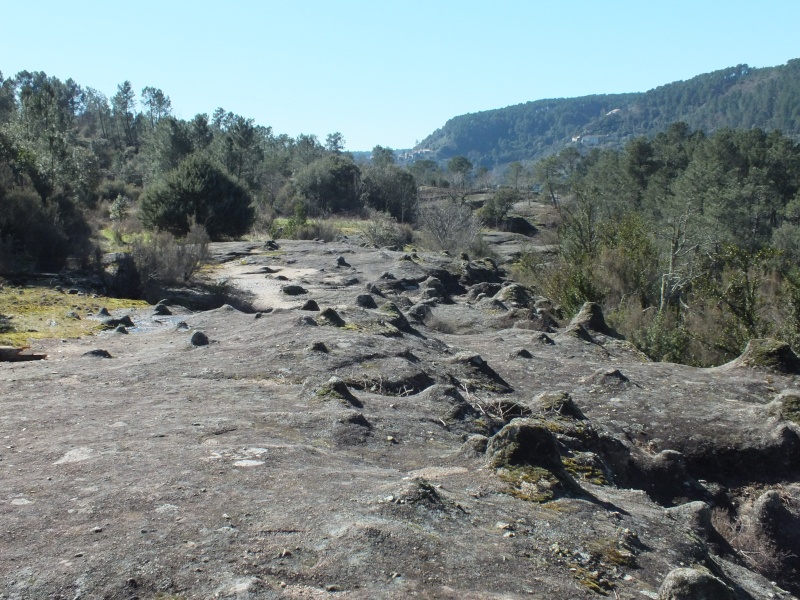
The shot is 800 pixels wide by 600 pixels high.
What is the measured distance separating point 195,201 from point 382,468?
82.8 feet

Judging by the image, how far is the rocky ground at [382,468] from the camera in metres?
3.00

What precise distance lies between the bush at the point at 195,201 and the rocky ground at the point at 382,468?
18721 mm

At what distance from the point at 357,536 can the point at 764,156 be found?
164 feet

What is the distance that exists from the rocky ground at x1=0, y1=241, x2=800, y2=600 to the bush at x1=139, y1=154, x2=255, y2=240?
18721 mm

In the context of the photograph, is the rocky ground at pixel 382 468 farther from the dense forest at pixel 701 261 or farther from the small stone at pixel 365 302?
the dense forest at pixel 701 261

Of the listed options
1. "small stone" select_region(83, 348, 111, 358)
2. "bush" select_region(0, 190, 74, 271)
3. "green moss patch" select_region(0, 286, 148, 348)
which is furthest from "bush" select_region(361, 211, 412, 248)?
"small stone" select_region(83, 348, 111, 358)

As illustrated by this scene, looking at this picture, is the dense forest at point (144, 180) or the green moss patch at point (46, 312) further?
the dense forest at point (144, 180)

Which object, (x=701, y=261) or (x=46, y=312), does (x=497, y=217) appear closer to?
(x=701, y=261)

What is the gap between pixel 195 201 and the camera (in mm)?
28344

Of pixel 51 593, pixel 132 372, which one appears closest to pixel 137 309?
pixel 132 372

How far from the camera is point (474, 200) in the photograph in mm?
74812

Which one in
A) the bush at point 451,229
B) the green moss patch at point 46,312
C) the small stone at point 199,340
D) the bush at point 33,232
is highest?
the bush at point 33,232

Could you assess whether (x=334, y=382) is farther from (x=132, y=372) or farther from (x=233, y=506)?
(x=233, y=506)

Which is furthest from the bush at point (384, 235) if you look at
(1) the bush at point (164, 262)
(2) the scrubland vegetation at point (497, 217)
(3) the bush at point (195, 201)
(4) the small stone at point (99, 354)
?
(4) the small stone at point (99, 354)
